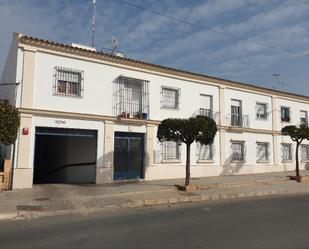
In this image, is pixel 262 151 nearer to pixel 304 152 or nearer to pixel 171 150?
pixel 304 152

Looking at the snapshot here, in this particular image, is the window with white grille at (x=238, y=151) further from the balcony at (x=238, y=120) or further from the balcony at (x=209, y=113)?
the balcony at (x=209, y=113)

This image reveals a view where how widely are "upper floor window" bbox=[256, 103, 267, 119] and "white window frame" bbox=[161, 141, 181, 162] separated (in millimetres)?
7884

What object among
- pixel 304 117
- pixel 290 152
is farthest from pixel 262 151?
→ pixel 304 117

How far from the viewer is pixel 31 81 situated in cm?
1599

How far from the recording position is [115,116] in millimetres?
18609

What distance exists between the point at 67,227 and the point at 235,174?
1662cm

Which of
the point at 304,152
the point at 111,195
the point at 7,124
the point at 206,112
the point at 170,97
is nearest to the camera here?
the point at 7,124

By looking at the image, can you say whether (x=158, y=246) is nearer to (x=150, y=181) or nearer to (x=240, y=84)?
(x=150, y=181)

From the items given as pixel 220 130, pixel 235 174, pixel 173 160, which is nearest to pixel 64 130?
pixel 173 160

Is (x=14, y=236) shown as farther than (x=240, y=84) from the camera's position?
No

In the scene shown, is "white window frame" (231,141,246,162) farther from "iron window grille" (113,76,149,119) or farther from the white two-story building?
"iron window grille" (113,76,149,119)

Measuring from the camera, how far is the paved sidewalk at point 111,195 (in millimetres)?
11555

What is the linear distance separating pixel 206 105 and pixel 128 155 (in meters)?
6.50

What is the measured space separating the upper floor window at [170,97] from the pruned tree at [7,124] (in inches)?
347
